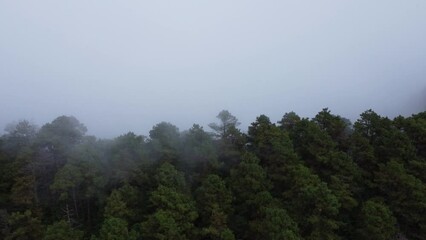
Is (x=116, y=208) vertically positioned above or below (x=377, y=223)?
above

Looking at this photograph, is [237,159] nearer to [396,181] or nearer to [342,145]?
[342,145]

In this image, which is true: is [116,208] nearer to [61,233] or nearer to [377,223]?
[61,233]

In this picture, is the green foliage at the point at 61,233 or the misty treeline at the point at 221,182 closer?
the green foliage at the point at 61,233

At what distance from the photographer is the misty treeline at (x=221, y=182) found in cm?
2617

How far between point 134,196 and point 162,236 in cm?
607

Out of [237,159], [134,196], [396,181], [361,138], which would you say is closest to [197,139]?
[237,159]

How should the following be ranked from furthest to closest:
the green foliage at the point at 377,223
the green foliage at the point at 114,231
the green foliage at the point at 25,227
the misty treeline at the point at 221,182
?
the green foliage at the point at 25,227 < the misty treeline at the point at 221,182 < the green foliage at the point at 377,223 < the green foliage at the point at 114,231

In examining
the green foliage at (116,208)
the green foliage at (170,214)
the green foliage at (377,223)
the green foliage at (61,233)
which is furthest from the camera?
the green foliage at (116,208)

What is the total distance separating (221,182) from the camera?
2833 centimetres

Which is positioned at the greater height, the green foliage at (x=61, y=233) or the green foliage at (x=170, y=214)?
the green foliage at (x=170, y=214)

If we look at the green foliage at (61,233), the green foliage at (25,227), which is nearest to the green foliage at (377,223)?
the green foliage at (61,233)

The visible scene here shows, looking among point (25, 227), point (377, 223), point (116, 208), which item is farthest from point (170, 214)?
point (377, 223)

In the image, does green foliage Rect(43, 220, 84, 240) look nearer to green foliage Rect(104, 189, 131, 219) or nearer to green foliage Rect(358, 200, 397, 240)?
green foliage Rect(104, 189, 131, 219)

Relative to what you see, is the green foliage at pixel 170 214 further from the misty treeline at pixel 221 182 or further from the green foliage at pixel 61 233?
the green foliage at pixel 61 233
